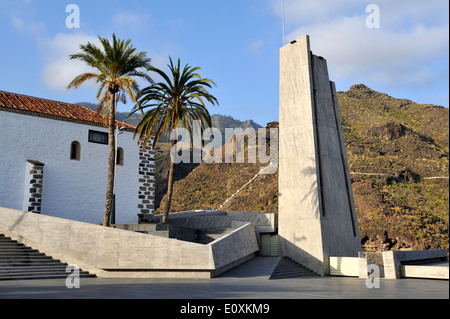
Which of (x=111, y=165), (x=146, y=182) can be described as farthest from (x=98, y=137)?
(x=111, y=165)

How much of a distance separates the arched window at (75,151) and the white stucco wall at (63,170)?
176mm

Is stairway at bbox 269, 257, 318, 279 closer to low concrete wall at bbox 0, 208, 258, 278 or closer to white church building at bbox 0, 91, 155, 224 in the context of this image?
low concrete wall at bbox 0, 208, 258, 278

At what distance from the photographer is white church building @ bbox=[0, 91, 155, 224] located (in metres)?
21.4

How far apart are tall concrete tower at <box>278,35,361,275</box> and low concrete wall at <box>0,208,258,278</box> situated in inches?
162

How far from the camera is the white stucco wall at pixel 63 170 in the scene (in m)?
21.3

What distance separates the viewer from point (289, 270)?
18.3 metres

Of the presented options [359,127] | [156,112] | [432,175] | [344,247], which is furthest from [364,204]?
[156,112]

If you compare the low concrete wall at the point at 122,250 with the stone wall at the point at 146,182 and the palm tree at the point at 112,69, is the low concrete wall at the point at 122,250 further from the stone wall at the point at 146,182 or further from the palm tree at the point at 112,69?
the stone wall at the point at 146,182

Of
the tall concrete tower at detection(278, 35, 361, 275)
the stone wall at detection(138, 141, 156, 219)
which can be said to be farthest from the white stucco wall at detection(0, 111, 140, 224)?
the tall concrete tower at detection(278, 35, 361, 275)

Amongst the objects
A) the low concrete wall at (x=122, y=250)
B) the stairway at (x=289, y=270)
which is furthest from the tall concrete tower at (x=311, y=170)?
the low concrete wall at (x=122, y=250)

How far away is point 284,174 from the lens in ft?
68.6
